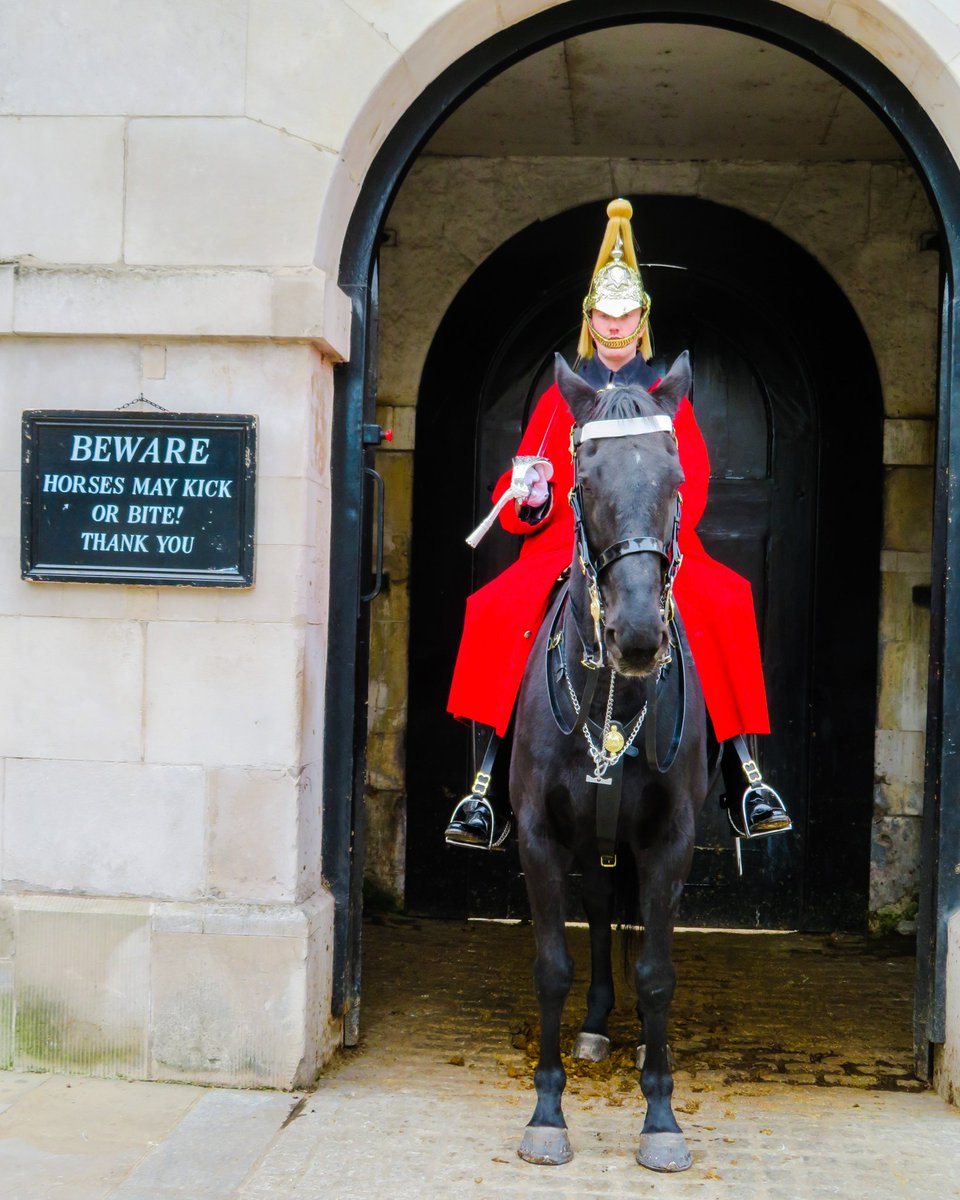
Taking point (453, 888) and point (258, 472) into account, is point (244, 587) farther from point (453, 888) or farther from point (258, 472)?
point (453, 888)

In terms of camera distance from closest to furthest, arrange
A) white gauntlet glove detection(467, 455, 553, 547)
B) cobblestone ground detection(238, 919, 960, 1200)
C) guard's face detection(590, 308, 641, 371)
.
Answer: cobblestone ground detection(238, 919, 960, 1200) → white gauntlet glove detection(467, 455, 553, 547) → guard's face detection(590, 308, 641, 371)

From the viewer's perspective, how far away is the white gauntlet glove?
3.77m

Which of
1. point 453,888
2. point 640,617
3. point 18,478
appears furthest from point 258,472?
point 453,888

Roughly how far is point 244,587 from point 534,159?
3.35 metres

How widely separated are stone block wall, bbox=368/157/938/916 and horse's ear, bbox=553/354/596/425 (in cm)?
316

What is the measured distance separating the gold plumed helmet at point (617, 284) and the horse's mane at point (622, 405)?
85 cm

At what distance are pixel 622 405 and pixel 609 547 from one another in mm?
410

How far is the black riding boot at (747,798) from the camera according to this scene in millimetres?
3994

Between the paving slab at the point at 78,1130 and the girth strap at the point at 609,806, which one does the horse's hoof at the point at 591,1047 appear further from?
the paving slab at the point at 78,1130

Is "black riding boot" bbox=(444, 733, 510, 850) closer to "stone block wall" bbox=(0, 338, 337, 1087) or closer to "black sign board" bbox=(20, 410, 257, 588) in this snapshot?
"stone block wall" bbox=(0, 338, 337, 1087)

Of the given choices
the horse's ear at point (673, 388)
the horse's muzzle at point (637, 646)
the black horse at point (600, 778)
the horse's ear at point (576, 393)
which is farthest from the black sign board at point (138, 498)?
the horse's muzzle at point (637, 646)

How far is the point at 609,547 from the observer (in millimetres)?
3045

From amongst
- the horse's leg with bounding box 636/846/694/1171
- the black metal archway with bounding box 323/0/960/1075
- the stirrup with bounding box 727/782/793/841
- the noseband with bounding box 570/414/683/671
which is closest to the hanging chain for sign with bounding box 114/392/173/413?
the black metal archway with bounding box 323/0/960/1075

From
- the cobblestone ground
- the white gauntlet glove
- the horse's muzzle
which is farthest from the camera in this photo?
the white gauntlet glove
